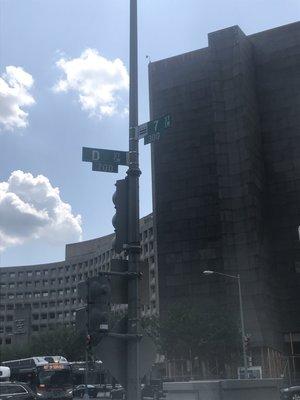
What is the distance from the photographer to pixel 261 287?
7256 centimetres

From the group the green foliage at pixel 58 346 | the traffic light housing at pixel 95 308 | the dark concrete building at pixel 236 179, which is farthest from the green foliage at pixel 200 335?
the traffic light housing at pixel 95 308

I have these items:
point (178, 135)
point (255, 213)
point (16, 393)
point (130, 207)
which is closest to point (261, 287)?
point (255, 213)

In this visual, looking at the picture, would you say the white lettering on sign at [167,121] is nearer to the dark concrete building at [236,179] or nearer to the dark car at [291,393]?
the dark car at [291,393]

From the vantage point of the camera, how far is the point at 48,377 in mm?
39719

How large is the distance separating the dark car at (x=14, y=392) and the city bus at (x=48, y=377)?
1542cm

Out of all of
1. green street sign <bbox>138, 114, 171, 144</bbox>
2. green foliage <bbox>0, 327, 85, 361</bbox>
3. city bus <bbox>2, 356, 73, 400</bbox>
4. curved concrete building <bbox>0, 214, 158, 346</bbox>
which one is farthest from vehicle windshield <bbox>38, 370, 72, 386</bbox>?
curved concrete building <bbox>0, 214, 158, 346</bbox>

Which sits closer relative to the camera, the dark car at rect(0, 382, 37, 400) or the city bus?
the dark car at rect(0, 382, 37, 400)

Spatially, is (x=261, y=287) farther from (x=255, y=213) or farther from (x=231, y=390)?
(x=231, y=390)

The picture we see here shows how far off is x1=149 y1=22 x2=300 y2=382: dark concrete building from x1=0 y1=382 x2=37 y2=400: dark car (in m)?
50.8

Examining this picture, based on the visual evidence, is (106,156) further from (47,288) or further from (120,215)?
(47,288)

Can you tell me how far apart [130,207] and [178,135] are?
78288mm

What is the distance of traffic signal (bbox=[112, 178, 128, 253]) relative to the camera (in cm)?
964

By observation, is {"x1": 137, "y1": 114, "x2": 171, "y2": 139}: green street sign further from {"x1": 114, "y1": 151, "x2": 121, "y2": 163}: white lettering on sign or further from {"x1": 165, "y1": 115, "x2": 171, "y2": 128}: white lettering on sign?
{"x1": 114, "y1": 151, "x2": 121, "y2": 163}: white lettering on sign

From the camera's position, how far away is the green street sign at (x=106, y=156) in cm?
1032
